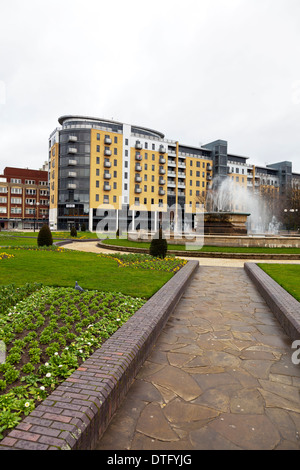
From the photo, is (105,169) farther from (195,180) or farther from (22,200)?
(22,200)

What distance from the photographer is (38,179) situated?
269 feet

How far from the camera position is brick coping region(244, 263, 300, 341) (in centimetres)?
523

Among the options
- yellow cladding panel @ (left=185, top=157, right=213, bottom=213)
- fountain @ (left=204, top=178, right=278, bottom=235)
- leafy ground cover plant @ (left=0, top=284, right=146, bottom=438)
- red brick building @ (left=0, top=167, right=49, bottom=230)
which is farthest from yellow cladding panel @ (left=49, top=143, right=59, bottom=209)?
leafy ground cover plant @ (left=0, top=284, right=146, bottom=438)

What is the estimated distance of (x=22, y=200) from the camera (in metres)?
78.1

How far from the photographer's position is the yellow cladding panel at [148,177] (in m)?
71.2

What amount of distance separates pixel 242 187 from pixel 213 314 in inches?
3440

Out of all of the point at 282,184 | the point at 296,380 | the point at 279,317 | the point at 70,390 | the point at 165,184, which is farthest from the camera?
the point at 282,184

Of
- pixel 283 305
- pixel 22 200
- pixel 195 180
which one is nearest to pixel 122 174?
pixel 195 180

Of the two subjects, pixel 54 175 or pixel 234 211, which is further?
pixel 54 175

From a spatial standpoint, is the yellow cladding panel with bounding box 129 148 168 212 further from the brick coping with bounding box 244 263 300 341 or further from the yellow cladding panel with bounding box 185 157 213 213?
the brick coping with bounding box 244 263 300 341

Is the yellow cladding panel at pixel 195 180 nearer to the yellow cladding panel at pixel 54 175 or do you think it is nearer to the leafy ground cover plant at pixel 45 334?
the yellow cladding panel at pixel 54 175

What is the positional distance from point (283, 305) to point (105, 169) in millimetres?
64553

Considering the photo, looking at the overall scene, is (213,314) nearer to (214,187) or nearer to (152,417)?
(152,417)
